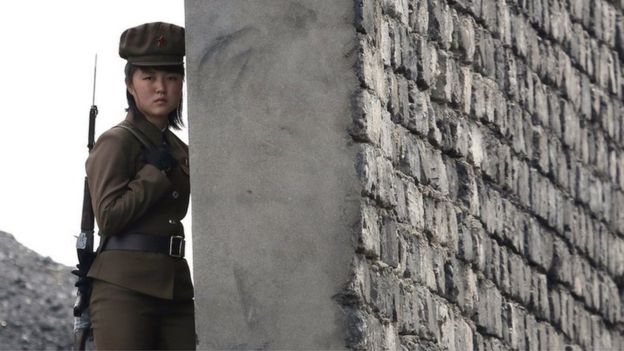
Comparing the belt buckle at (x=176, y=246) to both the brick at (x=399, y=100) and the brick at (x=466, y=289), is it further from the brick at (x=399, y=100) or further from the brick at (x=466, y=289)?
the brick at (x=466, y=289)

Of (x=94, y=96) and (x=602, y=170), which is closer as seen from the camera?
(x=94, y=96)

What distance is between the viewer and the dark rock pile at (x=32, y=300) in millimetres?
11492

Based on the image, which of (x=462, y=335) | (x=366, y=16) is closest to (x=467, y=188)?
(x=462, y=335)

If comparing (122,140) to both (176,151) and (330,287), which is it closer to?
(176,151)

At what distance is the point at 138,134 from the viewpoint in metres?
6.33

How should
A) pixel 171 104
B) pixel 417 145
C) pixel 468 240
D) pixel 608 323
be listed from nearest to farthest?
pixel 171 104 → pixel 417 145 → pixel 468 240 → pixel 608 323

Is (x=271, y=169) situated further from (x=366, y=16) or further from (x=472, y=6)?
(x=472, y=6)

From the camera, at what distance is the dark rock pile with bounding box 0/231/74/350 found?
11492 millimetres

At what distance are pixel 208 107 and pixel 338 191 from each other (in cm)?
46

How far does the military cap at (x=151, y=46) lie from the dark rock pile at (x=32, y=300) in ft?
16.1

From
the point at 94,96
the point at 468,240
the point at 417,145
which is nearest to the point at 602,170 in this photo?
the point at 468,240

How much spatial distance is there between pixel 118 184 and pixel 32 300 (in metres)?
6.01

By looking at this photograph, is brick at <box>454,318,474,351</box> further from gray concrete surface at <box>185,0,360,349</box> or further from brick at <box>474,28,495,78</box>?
gray concrete surface at <box>185,0,360,349</box>

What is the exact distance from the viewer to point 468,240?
296 inches
